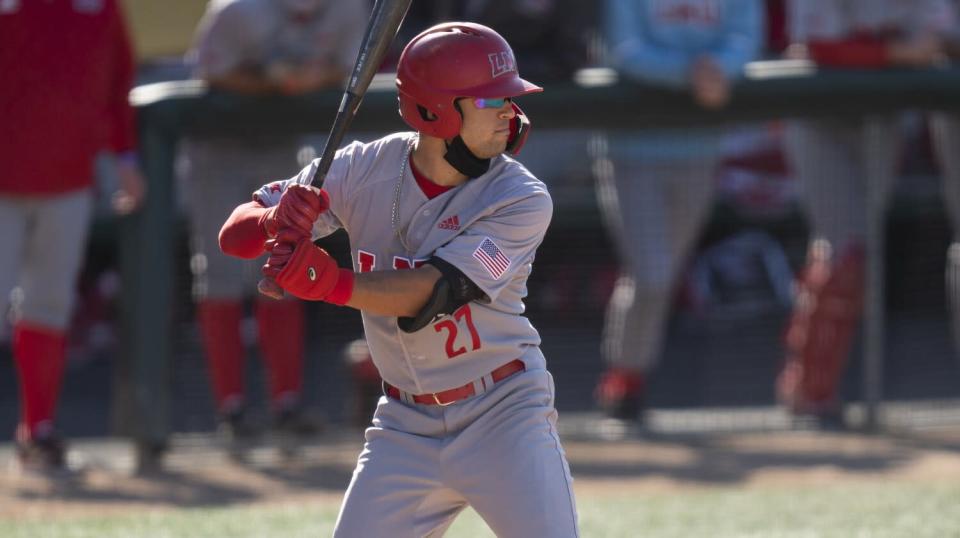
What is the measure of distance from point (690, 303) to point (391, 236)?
18.7 feet

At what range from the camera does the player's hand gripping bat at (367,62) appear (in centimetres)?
333

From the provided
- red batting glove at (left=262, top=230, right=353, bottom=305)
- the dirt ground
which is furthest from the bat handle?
the dirt ground

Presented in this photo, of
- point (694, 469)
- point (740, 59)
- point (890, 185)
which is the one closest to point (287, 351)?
point (694, 469)

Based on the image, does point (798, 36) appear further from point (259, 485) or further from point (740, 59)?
point (259, 485)

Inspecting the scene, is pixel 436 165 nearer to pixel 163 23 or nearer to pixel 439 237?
pixel 439 237

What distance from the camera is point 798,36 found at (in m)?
6.51

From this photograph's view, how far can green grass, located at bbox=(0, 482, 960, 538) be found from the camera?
4809mm

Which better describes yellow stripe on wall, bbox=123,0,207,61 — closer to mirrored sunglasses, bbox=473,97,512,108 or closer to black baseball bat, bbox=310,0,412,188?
black baseball bat, bbox=310,0,412,188

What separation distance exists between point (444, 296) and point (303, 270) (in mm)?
333

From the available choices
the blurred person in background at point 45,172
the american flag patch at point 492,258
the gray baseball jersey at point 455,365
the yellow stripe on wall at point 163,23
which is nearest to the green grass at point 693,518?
the blurred person in background at point 45,172

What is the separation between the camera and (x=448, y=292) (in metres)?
3.25

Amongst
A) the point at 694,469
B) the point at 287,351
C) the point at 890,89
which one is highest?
the point at 890,89

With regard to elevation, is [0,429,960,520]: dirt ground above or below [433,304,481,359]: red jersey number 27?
below

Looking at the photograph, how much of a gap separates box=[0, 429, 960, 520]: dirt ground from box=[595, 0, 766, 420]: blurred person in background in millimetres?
397
